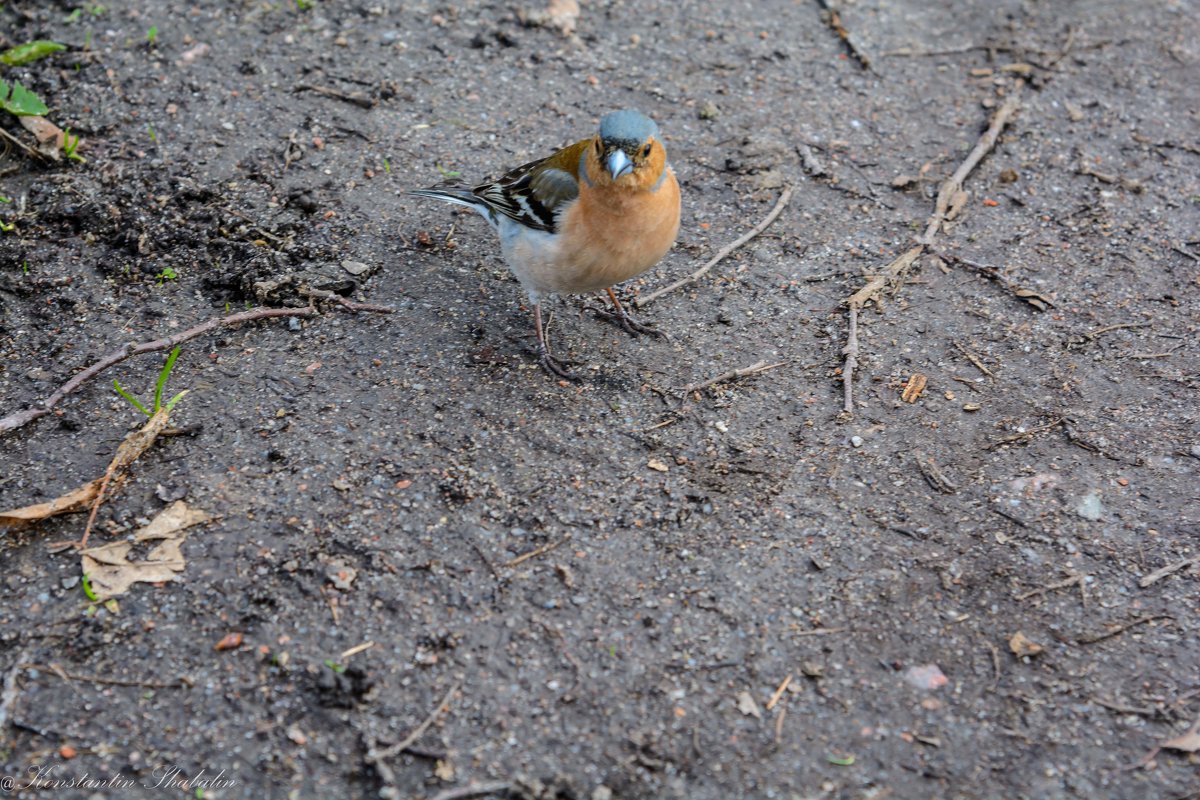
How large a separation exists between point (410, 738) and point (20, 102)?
4.46 meters

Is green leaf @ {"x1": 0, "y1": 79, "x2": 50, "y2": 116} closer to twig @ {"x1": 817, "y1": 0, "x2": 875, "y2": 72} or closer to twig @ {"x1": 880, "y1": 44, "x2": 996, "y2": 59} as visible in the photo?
twig @ {"x1": 817, "y1": 0, "x2": 875, "y2": 72}

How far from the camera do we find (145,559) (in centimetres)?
349

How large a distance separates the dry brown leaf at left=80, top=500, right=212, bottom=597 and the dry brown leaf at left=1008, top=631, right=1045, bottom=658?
9.45 ft

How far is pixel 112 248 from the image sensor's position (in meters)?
4.89

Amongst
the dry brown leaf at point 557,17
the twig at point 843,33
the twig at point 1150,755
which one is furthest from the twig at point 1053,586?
the dry brown leaf at point 557,17

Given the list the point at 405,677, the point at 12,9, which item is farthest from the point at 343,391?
the point at 12,9

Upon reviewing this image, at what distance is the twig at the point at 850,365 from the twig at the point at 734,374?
11.2 inches

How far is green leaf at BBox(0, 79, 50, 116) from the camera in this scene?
5426mm

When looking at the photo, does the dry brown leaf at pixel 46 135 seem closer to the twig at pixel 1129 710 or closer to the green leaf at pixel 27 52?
the green leaf at pixel 27 52

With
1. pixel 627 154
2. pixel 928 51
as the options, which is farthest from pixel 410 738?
pixel 928 51

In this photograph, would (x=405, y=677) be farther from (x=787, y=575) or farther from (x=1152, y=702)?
(x=1152, y=702)

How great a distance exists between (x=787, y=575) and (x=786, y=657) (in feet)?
1.16

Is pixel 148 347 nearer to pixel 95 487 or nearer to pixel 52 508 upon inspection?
pixel 95 487

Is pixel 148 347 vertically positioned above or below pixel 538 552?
above
